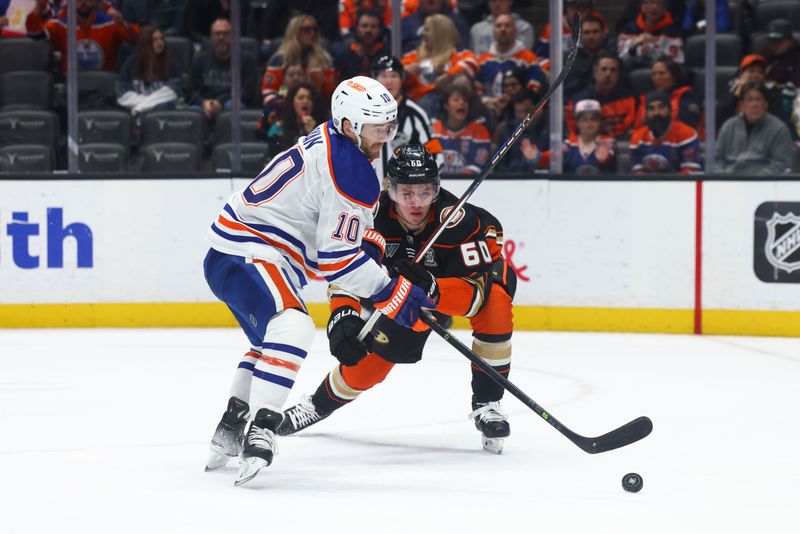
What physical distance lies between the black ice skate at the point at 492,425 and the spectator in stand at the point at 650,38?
10.8ft

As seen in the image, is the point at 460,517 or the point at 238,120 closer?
the point at 460,517

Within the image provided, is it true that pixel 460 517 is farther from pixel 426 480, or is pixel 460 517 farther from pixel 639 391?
pixel 639 391

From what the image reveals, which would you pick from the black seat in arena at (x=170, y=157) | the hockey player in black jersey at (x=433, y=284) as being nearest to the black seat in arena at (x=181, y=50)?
the black seat in arena at (x=170, y=157)

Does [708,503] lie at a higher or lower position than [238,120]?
lower

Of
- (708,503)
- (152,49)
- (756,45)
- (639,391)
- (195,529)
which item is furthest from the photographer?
(152,49)

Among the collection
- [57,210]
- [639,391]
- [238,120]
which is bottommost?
[639,391]

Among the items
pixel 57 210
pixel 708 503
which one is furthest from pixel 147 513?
pixel 57 210

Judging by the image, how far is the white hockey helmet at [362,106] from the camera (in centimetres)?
333

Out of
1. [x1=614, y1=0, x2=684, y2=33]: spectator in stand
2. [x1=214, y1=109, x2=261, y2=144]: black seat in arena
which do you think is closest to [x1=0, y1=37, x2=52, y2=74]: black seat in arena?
[x1=214, y1=109, x2=261, y2=144]: black seat in arena

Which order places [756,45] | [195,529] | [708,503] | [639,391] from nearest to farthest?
[195,529]
[708,503]
[639,391]
[756,45]

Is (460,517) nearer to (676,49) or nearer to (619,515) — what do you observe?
(619,515)

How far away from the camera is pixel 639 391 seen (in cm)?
493

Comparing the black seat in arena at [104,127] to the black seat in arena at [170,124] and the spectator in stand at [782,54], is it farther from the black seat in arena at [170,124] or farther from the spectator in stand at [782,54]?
the spectator in stand at [782,54]

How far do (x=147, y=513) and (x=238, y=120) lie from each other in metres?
4.12
